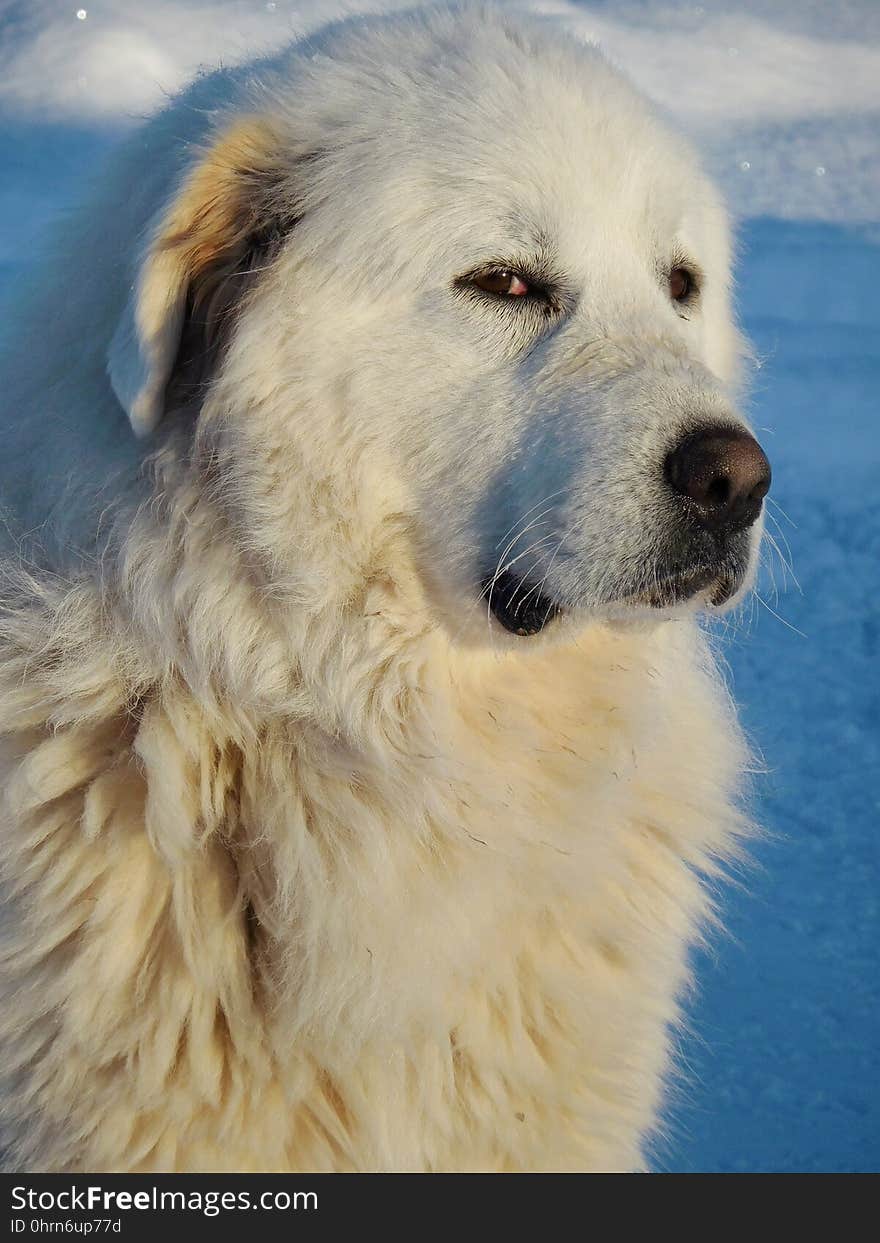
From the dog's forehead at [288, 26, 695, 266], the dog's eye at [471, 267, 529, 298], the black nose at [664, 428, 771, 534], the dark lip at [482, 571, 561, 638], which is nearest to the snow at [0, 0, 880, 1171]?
the dog's forehead at [288, 26, 695, 266]

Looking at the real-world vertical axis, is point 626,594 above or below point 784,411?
above

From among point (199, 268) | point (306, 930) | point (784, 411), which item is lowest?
point (784, 411)

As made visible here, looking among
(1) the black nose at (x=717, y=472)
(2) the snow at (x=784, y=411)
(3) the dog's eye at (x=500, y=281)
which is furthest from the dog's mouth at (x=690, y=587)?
(2) the snow at (x=784, y=411)

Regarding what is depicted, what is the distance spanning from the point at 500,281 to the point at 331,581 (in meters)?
0.65

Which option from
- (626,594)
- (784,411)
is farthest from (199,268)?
(784,411)

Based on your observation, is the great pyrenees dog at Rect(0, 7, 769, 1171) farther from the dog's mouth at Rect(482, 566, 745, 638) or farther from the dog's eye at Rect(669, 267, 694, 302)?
the dog's eye at Rect(669, 267, 694, 302)

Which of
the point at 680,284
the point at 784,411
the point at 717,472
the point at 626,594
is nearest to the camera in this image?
the point at 717,472

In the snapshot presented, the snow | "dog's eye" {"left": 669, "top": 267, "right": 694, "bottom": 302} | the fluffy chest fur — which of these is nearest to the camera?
the fluffy chest fur

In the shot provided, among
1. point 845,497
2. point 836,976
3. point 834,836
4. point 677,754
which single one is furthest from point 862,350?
point 677,754

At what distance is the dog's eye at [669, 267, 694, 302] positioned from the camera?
282 cm

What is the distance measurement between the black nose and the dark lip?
33cm

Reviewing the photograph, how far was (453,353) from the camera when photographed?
249 centimetres

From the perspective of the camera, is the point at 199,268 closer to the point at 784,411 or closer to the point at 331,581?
the point at 331,581
